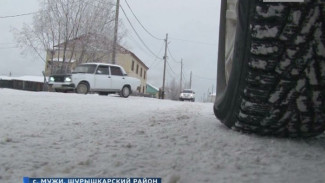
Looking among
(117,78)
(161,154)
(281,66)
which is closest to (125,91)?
(117,78)

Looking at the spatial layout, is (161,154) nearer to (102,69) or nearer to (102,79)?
(102,79)

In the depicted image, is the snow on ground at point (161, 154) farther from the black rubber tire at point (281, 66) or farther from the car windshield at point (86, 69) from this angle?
the car windshield at point (86, 69)

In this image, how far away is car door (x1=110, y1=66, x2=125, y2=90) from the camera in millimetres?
13966

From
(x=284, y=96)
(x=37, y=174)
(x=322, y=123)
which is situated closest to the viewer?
(x=37, y=174)

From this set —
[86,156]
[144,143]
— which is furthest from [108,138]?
[86,156]

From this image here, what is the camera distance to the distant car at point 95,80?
535 inches

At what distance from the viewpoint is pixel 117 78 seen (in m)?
14.1

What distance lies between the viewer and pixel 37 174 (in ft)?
4.30

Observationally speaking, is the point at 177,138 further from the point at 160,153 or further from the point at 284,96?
the point at 284,96

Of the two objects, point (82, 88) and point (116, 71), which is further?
point (116, 71)

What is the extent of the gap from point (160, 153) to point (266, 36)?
81 cm

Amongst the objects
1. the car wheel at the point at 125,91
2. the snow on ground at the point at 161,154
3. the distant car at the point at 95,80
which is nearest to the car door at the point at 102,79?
the distant car at the point at 95,80

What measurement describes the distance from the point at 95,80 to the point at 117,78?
98cm

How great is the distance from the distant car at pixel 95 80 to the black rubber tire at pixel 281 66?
40.5ft
